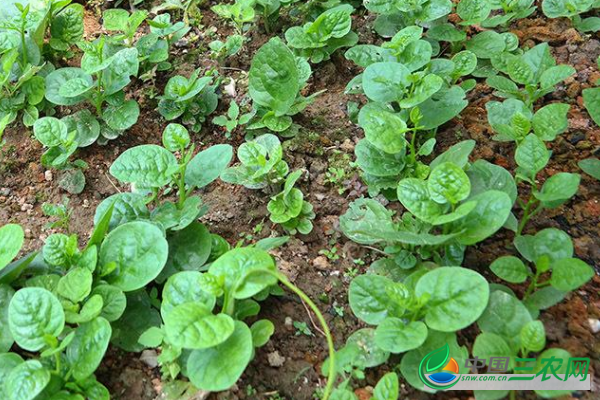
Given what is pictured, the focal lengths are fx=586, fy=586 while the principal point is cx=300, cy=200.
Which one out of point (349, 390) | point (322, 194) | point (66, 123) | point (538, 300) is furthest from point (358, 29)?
point (349, 390)

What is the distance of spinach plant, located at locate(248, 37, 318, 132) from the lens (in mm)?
2111

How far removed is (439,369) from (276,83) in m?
1.16

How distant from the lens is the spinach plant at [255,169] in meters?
1.91

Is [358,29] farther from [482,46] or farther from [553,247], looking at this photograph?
[553,247]

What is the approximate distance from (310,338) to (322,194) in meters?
0.55

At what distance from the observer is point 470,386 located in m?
1.49

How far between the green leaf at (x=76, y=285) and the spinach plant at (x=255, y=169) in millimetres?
554

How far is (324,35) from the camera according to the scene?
2.31 meters

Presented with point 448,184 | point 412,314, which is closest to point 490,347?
point 412,314

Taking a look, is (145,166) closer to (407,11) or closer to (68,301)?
(68,301)

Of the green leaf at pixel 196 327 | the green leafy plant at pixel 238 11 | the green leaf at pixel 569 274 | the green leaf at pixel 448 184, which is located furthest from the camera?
the green leafy plant at pixel 238 11

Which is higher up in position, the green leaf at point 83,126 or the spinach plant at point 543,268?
the green leaf at point 83,126

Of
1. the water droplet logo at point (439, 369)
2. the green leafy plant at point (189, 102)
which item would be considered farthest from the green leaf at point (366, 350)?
the green leafy plant at point (189, 102)

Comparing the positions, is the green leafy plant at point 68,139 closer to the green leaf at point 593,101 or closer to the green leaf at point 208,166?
the green leaf at point 208,166
